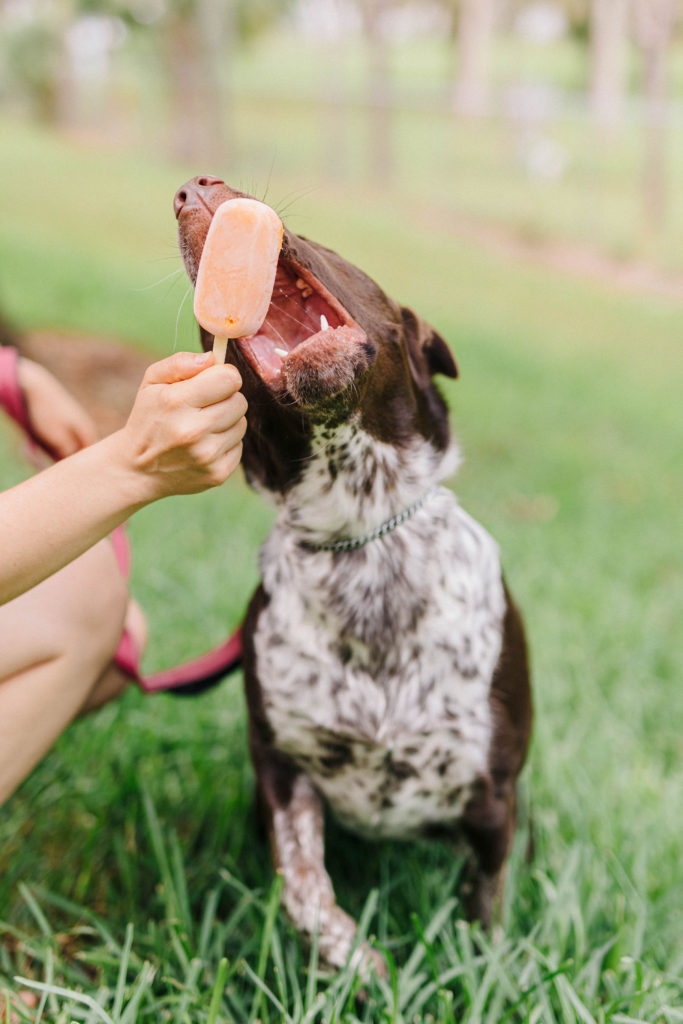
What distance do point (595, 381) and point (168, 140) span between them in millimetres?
14036

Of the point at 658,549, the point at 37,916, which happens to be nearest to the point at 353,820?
the point at 37,916

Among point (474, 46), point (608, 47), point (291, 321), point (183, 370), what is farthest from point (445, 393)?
point (474, 46)

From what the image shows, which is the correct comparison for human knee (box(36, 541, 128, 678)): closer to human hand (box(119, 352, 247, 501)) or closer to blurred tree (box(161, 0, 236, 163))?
human hand (box(119, 352, 247, 501))

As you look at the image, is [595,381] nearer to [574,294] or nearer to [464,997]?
[574,294]

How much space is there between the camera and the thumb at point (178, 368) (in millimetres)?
1659

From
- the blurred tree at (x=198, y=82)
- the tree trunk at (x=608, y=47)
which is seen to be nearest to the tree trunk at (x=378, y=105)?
the blurred tree at (x=198, y=82)

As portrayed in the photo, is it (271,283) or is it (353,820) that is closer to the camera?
(271,283)

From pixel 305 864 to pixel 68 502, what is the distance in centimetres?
106

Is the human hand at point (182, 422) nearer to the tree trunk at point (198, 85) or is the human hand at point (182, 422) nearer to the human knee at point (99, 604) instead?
the human knee at point (99, 604)

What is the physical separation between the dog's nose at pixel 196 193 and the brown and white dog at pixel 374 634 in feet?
0.98

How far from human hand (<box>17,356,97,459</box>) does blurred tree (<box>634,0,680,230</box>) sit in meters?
13.5

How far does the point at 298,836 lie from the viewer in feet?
7.75

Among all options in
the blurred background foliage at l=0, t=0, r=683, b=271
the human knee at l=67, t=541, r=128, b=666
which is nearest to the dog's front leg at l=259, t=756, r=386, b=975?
the human knee at l=67, t=541, r=128, b=666

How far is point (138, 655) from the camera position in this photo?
2.71 meters
